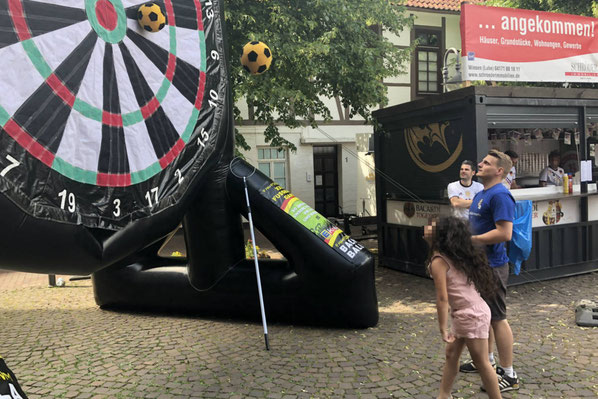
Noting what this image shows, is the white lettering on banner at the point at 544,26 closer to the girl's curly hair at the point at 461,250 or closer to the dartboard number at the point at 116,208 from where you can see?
the girl's curly hair at the point at 461,250

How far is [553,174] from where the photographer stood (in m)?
8.12

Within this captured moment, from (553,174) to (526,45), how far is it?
6.92 ft

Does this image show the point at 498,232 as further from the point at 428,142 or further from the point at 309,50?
the point at 309,50

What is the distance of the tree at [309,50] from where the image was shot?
23.5 ft

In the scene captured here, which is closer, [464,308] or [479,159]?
[464,308]

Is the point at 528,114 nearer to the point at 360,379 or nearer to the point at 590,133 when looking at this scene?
the point at 590,133

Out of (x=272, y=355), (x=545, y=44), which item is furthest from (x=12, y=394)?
(x=545, y=44)

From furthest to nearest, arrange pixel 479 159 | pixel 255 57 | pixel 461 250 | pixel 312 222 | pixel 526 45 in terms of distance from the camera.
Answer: pixel 526 45
pixel 479 159
pixel 312 222
pixel 255 57
pixel 461 250

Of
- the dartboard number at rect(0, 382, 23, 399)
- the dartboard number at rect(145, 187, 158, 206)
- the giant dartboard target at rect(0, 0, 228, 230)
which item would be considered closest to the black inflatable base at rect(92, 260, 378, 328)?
the giant dartboard target at rect(0, 0, 228, 230)

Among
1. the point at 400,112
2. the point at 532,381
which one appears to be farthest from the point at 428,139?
the point at 532,381

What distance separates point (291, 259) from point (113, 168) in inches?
88.2

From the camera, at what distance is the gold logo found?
7052mm

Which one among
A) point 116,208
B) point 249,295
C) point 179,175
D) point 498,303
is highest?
point 179,175

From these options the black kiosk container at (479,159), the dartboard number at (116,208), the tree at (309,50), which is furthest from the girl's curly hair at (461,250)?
the tree at (309,50)
